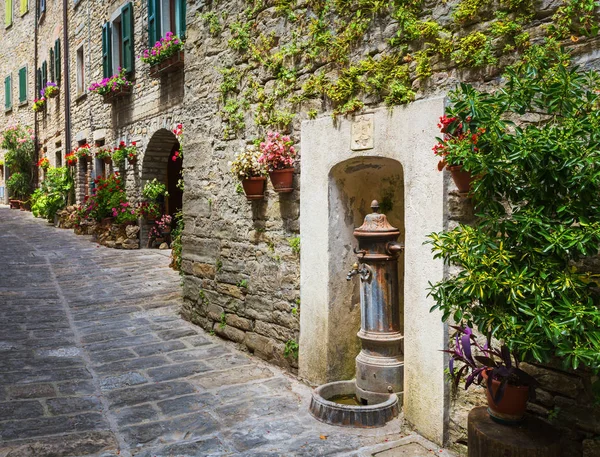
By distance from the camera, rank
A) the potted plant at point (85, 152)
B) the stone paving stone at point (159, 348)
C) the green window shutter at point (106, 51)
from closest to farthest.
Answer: the stone paving stone at point (159, 348) < the green window shutter at point (106, 51) < the potted plant at point (85, 152)

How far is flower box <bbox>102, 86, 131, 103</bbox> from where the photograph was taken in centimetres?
1149

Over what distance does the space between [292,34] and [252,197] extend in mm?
1349

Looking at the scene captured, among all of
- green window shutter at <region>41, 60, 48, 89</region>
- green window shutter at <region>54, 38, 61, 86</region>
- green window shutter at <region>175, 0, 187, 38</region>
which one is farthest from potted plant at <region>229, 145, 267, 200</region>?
green window shutter at <region>41, 60, 48, 89</region>

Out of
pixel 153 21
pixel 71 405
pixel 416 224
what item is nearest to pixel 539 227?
pixel 416 224

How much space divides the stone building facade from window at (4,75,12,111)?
19.9m

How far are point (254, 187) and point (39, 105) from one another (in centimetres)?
1693

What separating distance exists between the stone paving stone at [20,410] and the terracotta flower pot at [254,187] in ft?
7.26

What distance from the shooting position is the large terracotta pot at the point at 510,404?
8.25 feet

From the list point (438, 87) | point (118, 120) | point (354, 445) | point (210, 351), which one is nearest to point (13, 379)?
point (210, 351)

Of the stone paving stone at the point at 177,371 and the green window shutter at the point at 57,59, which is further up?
the green window shutter at the point at 57,59

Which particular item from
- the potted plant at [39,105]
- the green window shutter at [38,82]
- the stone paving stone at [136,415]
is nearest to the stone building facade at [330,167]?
the stone paving stone at [136,415]

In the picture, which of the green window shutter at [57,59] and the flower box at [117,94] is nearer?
the flower box at [117,94]

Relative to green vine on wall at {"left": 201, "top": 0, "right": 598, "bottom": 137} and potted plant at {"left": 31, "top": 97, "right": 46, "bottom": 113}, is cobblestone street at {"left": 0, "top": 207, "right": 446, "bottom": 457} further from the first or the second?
potted plant at {"left": 31, "top": 97, "right": 46, "bottom": 113}

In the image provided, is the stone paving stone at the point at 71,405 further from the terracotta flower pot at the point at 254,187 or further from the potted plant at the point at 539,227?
the potted plant at the point at 539,227
